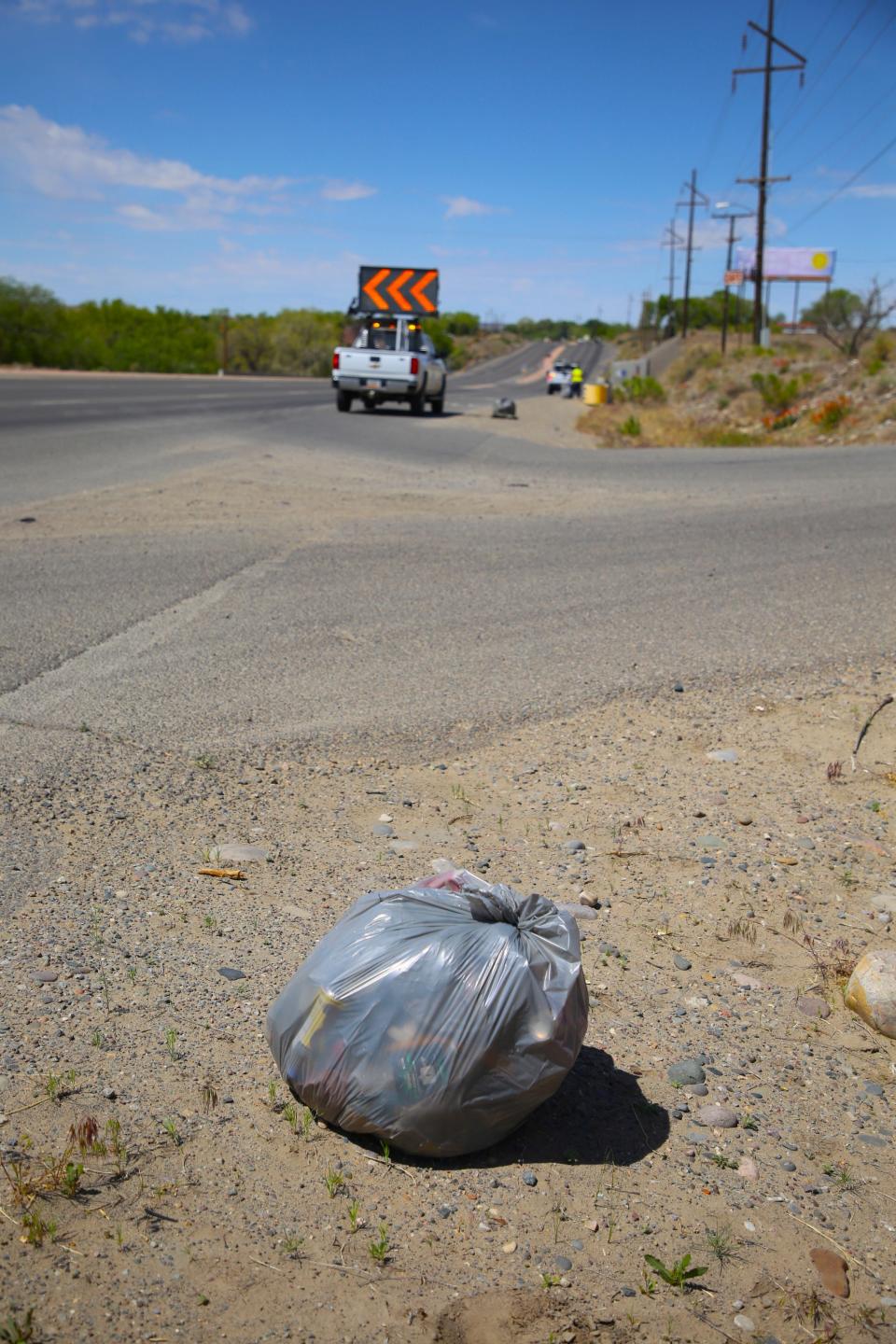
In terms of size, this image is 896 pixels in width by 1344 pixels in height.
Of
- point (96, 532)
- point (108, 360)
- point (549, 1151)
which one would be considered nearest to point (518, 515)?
point (96, 532)

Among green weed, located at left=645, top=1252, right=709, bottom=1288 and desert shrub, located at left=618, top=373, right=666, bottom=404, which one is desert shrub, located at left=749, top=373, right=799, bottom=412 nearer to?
desert shrub, located at left=618, top=373, right=666, bottom=404

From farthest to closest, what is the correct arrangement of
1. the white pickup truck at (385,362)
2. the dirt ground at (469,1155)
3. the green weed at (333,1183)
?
the white pickup truck at (385,362) → the green weed at (333,1183) → the dirt ground at (469,1155)

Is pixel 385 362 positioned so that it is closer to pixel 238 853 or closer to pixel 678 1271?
pixel 238 853

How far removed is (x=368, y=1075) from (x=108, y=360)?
232 ft

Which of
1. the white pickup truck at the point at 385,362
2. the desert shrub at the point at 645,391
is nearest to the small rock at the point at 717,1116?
the white pickup truck at the point at 385,362

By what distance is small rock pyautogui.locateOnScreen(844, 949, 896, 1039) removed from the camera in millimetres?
3479

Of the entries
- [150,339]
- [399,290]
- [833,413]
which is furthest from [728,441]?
[150,339]

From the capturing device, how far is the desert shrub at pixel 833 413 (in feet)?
86.3

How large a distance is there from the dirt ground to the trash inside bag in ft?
0.51

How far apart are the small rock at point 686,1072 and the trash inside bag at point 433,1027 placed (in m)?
0.50

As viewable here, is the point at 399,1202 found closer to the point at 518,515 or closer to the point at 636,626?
the point at 636,626

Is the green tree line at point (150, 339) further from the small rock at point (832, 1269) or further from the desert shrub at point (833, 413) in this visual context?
the small rock at point (832, 1269)

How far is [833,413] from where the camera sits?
2647 cm

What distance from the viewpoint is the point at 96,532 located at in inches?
395
